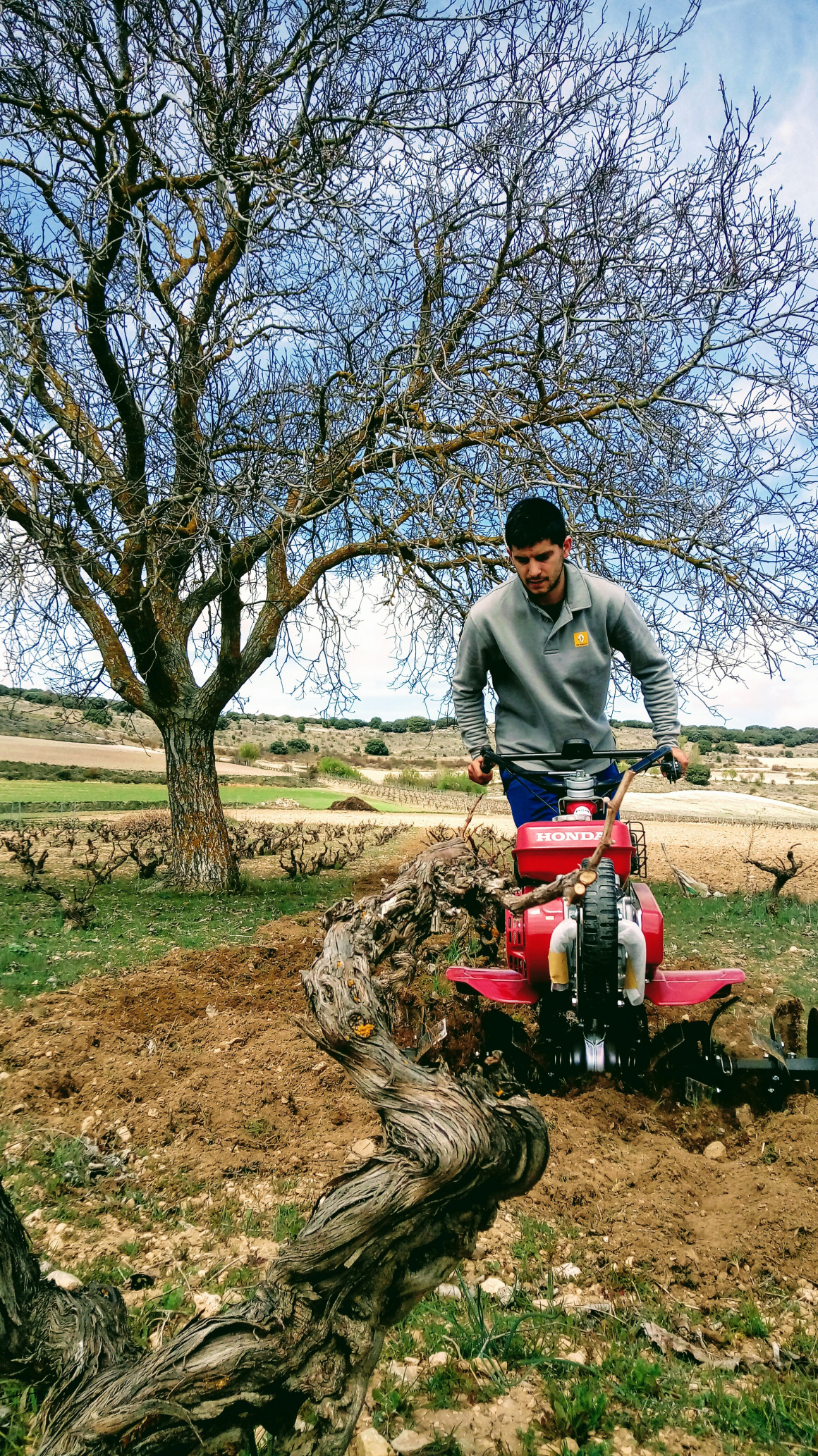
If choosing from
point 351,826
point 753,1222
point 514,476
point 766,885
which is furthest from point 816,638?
point 351,826

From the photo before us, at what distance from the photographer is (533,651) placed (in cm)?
413

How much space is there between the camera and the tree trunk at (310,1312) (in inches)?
78.2

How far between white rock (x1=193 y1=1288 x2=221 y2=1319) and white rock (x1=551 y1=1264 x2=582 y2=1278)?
3.63 ft

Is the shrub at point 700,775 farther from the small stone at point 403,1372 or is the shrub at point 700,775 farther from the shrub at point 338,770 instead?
the small stone at point 403,1372

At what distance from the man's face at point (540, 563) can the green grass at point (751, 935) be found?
4.17m

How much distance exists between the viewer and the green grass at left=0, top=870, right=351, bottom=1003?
24.1 ft

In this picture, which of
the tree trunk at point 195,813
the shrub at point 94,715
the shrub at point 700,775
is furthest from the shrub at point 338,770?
the tree trunk at point 195,813

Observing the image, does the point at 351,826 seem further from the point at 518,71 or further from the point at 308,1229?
the point at 308,1229

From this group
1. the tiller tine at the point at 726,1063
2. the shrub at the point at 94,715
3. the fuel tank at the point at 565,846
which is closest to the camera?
the fuel tank at the point at 565,846

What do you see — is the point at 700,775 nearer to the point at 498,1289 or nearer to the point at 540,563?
the point at 540,563

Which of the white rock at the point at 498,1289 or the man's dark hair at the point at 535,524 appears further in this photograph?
the man's dark hair at the point at 535,524

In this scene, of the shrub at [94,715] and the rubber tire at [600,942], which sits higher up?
the shrub at [94,715]

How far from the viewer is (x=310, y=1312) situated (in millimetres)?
2164

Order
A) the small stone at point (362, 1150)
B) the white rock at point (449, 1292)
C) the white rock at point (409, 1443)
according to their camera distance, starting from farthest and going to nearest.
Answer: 1. the small stone at point (362, 1150)
2. the white rock at point (449, 1292)
3. the white rock at point (409, 1443)
